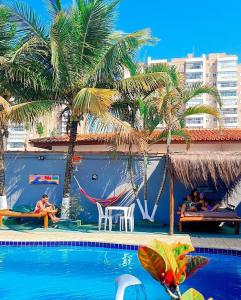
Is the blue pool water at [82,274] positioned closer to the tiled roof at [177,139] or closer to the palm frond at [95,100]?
the palm frond at [95,100]

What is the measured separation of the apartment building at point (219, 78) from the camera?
91250 millimetres

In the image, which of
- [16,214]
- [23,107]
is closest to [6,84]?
[23,107]

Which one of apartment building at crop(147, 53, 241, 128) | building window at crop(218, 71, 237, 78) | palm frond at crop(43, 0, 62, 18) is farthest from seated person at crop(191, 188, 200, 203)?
building window at crop(218, 71, 237, 78)

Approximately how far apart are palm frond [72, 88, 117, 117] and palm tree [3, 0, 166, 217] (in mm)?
389

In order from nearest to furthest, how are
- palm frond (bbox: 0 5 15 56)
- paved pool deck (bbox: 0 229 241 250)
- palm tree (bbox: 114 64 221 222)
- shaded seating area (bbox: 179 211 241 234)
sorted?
paved pool deck (bbox: 0 229 241 250), shaded seating area (bbox: 179 211 241 234), palm tree (bbox: 114 64 221 222), palm frond (bbox: 0 5 15 56)

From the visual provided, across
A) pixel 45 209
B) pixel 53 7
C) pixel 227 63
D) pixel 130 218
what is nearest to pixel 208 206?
pixel 130 218

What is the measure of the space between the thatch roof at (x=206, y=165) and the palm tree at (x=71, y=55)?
8.07 ft

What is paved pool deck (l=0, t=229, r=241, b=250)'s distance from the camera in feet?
32.8

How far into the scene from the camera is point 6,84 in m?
13.6

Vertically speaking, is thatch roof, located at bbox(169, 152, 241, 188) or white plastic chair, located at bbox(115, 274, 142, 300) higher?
thatch roof, located at bbox(169, 152, 241, 188)

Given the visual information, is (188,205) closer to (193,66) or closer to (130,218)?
(130,218)

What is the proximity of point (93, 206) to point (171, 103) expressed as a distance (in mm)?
4711

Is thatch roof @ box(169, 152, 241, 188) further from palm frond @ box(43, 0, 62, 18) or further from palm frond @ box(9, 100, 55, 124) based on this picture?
palm frond @ box(43, 0, 62, 18)

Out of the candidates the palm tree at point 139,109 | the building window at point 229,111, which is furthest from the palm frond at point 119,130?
the building window at point 229,111
